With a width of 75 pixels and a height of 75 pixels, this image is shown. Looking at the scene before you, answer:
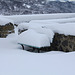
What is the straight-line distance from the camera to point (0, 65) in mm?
3754

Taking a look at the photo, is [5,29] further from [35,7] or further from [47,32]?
[35,7]

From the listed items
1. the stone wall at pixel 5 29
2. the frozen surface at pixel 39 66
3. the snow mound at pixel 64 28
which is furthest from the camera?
the stone wall at pixel 5 29

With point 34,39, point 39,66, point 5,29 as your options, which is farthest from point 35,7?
point 39,66

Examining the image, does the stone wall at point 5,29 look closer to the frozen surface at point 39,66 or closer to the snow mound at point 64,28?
the snow mound at point 64,28

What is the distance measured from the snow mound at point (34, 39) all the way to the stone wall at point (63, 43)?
0.52 meters

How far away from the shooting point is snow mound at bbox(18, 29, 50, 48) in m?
5.84

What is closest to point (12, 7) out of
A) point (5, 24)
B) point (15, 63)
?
point (5, 24)

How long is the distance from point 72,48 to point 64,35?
24.9 inches

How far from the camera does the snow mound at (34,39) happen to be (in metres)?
5.84

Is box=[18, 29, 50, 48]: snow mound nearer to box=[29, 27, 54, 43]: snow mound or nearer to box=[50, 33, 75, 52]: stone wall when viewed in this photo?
box=[29, 27, 54, 43]: snow mound

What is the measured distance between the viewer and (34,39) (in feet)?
19.6

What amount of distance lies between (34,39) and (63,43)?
1.18 m

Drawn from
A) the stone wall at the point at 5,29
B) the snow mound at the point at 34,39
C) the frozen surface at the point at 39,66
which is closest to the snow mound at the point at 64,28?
the snow mound at the point at 34,39

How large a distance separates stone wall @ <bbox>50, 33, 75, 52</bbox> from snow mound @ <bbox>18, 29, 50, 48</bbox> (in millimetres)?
521
